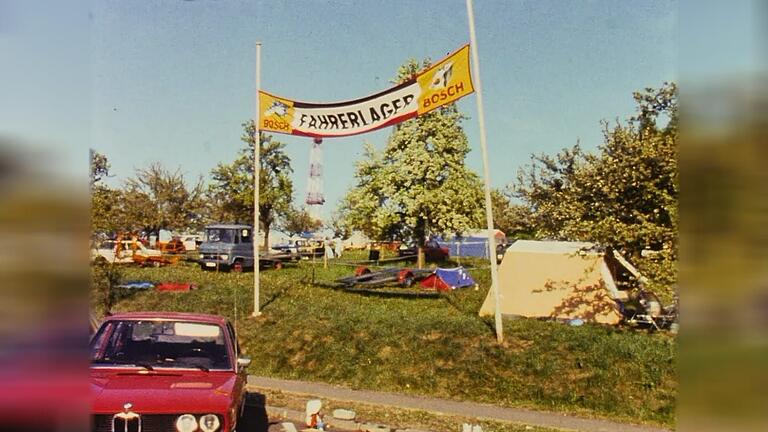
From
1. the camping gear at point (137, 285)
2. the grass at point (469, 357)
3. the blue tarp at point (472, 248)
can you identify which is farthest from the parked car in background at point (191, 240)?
the grass at point (469, 357)

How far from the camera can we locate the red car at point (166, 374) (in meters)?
4.87

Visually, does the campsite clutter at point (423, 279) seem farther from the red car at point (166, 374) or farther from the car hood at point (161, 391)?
the car hood at point (161, 391)

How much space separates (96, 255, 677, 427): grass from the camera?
33.2 feet

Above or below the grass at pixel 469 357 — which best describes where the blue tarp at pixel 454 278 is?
above

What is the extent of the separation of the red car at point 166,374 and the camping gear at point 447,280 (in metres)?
16.9

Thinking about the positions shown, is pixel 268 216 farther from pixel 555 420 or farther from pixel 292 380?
pixel 555 420

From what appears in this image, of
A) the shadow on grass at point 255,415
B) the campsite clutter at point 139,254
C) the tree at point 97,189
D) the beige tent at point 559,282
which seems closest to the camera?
the tree at point 97,189

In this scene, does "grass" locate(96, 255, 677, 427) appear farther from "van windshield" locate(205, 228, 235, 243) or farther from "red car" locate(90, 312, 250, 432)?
"van windshield" locate(205, 228, 235, 243)

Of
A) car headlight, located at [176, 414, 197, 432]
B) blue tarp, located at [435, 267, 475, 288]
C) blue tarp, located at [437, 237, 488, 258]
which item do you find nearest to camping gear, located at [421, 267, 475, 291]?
blue tarp, located at [435, 267, 475, 288]

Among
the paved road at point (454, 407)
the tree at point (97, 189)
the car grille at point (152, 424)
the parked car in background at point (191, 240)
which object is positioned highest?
the parked car in background at point (191, 240)

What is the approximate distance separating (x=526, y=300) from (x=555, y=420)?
6510 millimetres

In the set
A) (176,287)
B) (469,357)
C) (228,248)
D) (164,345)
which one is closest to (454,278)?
(176,287)
